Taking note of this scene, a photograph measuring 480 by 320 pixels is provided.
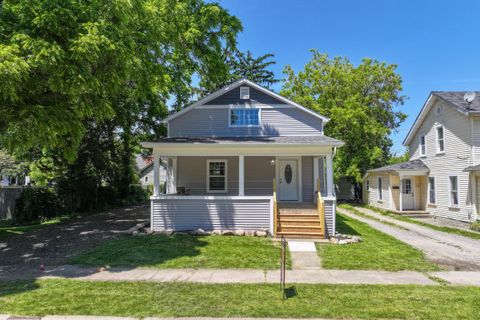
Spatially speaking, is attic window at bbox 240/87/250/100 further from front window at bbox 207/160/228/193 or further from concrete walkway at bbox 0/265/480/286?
concrete walkway at bbox 0/265/480/286

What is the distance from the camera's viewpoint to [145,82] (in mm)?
12148

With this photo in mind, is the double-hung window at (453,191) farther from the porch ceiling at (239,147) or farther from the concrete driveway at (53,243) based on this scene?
the concrete driveway at (53,243)

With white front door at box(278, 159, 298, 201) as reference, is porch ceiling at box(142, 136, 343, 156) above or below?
above

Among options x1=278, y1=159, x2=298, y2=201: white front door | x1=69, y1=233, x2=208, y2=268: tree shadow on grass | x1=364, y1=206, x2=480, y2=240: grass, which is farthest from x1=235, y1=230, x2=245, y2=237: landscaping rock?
x1=364, y1=206, x2=480, y2=240: grass

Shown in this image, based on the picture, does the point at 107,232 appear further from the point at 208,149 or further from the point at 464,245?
the point at 464,245

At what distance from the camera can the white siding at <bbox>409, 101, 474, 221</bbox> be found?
1457cm

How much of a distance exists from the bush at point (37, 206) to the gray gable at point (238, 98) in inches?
379

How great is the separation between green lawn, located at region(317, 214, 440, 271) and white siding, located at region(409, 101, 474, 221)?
6.89 m

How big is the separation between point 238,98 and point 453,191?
12001mm

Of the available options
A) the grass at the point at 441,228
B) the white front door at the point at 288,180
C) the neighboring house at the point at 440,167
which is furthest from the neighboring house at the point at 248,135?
the neighboring house at the point at 440,167

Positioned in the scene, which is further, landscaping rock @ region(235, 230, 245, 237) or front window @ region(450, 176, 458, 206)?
front window @ region(450, 176, 458, 206)

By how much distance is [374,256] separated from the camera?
823cm

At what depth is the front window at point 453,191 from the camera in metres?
15.5

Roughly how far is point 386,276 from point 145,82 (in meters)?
10.5
